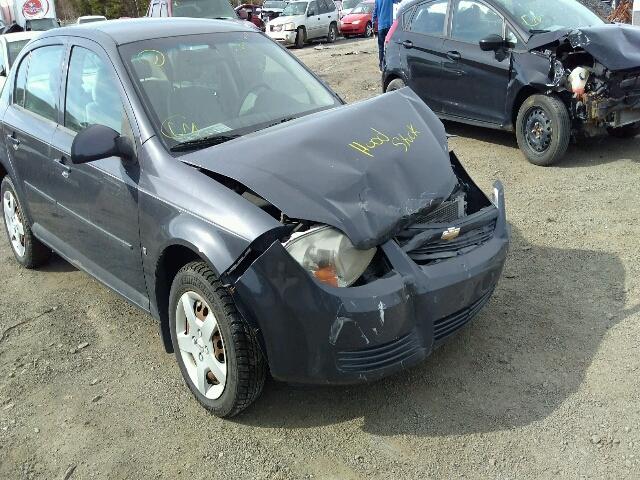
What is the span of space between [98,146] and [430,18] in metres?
5.74

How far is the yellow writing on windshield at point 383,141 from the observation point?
3348 mm

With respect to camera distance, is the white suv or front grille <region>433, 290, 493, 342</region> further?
the white suv

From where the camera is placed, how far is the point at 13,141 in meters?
4.71

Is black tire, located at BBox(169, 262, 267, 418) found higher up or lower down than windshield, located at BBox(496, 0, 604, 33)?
lower down

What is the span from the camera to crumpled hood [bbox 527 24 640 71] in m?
6.11

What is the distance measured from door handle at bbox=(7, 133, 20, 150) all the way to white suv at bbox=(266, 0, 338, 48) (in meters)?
18.0

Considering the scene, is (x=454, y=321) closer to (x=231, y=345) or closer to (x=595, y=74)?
(x=231, y=345)

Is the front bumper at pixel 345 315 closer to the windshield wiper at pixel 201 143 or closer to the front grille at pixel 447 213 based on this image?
the front grille at pixel 447 213

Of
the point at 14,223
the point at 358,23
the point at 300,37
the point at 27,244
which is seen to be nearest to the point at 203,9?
the point at 300,37

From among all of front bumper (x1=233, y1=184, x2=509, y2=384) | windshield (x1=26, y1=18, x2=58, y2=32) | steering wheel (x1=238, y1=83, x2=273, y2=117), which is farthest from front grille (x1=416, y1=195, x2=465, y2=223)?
windshield (x1=26, y1=18, x2=58, y2=32)

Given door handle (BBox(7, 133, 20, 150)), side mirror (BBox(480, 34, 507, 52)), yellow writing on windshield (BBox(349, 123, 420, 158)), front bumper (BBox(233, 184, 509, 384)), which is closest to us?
front bumper (BBox(233, 184, 509, 384))

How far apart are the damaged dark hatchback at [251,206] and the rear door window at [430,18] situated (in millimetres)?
3993

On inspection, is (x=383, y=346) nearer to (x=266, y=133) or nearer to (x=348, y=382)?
(x=348, y=382)

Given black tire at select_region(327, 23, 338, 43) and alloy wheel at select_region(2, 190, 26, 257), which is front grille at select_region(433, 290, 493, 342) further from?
black tire at select_region(327, 23, 338, 43)
